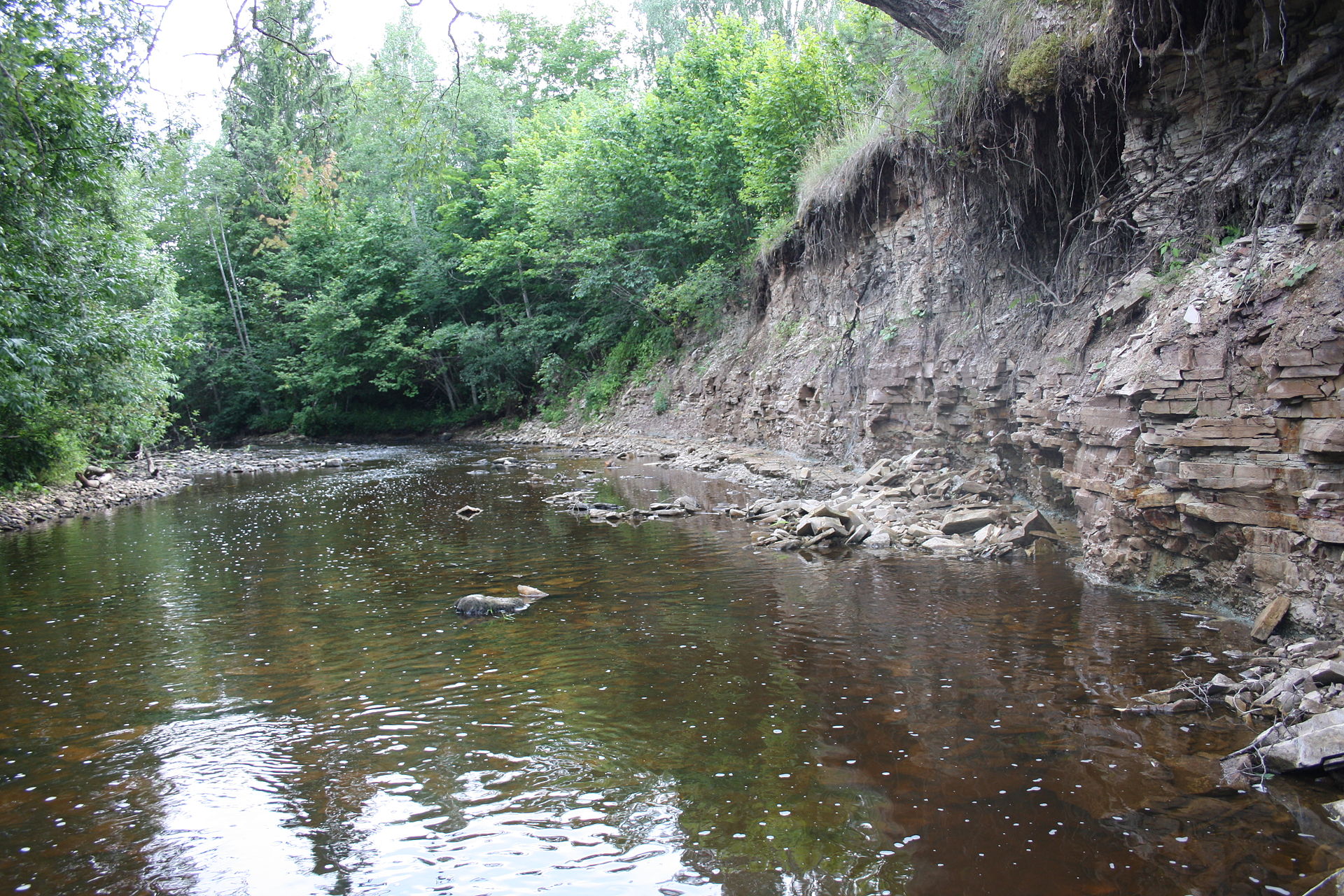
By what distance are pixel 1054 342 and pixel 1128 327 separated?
61.4 inches

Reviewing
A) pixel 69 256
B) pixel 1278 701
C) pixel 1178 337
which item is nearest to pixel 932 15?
pixel 1178 337

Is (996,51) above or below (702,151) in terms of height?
below

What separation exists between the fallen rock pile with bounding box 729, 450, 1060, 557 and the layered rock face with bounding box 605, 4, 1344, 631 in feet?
1.60

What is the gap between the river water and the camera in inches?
130

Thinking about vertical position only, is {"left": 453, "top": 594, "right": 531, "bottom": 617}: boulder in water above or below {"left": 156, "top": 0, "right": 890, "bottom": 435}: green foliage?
below

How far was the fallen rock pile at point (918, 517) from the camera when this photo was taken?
8.80 meters

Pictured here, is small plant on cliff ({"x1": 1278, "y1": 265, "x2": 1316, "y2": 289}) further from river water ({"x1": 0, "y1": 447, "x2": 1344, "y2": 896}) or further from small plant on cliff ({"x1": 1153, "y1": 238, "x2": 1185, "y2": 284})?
river water ({"x1": 0, "y1": 447, "x2": 1344, "y2": 896})

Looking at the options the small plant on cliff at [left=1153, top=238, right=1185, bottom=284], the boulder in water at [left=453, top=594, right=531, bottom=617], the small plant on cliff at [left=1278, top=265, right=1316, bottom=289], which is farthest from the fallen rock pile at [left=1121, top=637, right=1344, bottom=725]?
the boulder in water at [left=453, top=594, right=531, bottom=617]

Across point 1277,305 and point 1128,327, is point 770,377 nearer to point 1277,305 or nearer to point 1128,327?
point 1128,327

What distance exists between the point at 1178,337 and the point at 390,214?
3162cm

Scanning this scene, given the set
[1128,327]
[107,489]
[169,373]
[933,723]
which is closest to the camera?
[933,723]

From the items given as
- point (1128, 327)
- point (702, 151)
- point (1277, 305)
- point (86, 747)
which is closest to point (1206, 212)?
point (1128, 327)

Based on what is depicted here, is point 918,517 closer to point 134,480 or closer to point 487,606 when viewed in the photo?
point 487,606

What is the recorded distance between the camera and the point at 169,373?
58.9 feet
